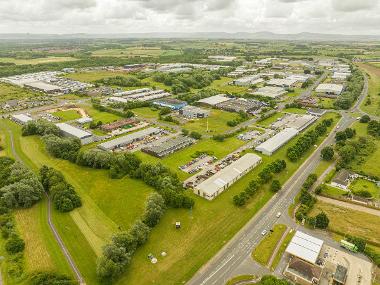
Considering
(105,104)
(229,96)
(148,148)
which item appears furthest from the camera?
(229,96)

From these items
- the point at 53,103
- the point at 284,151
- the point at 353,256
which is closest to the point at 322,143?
the point at 284,151

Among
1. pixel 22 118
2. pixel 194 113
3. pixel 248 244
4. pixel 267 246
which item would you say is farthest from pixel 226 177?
pixel 22 118

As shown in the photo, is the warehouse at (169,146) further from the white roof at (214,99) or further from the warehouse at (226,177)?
the white roof at (214,99)

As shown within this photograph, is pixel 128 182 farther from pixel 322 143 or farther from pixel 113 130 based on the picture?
pixel 322 143

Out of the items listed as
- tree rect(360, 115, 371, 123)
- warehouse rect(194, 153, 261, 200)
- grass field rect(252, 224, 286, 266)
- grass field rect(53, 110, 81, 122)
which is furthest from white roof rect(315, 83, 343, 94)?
grass field rect(252, 224, 286, 266)

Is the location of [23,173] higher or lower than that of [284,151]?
higher
